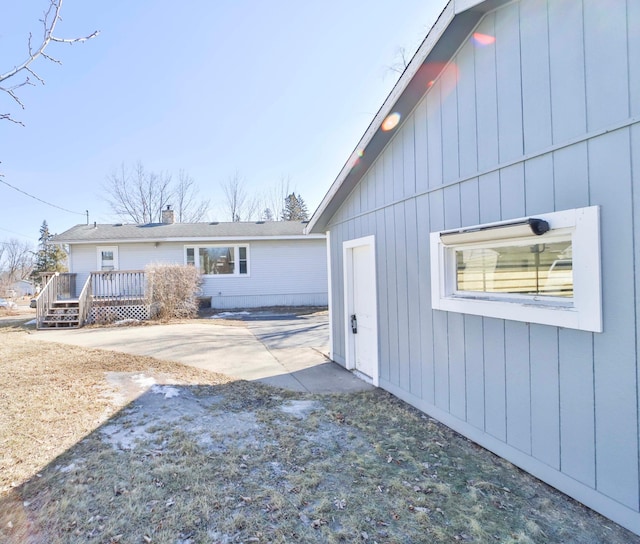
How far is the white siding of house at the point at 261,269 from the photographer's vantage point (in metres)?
15.5

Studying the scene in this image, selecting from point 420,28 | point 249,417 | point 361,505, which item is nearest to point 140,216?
point 420,28

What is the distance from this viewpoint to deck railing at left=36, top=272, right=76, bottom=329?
10.9m

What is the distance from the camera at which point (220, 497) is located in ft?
8.57

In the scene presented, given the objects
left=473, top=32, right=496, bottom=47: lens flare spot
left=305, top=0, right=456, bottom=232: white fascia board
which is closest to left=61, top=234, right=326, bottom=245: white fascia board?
left=305, top=0, right=456, bottom=232: white fascia board

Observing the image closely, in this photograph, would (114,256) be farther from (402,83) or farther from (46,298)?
(402,83)

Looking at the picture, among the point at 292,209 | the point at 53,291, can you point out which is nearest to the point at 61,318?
the point at 53,291

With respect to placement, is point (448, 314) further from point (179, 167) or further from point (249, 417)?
point (179, 167)

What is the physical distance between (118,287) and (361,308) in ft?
32.5

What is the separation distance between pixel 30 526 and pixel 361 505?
2175 millimetres

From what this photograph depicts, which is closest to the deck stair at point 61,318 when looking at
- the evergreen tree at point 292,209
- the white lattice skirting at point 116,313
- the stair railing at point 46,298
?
the stair railing at point 46,298

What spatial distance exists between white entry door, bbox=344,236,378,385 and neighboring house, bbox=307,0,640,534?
0.64 metres

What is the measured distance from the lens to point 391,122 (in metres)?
4.50

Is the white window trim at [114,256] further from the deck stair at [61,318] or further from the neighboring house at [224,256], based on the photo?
the deck stair at [61,318]

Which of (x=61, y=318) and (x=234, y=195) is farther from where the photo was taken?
(x=234, y=195)
